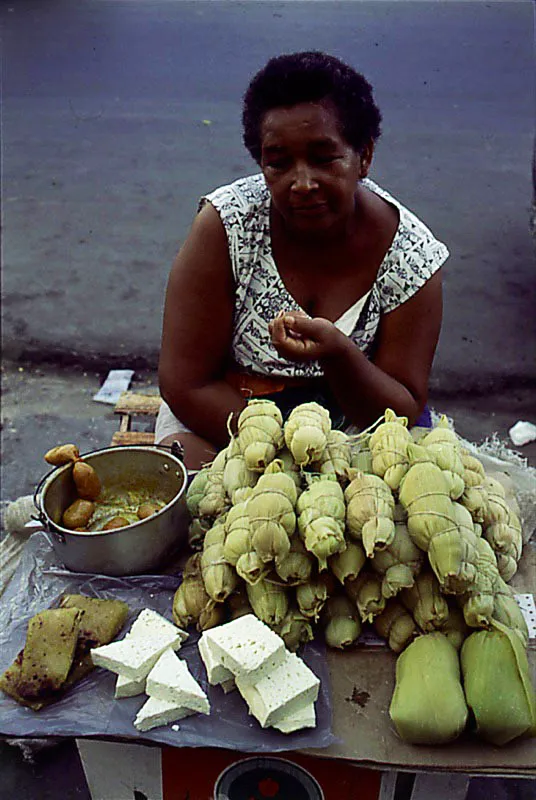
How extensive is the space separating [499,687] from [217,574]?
601 millimetres

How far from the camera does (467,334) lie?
481 centimetres

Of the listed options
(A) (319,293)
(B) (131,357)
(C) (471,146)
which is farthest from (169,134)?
(A) (319,293)

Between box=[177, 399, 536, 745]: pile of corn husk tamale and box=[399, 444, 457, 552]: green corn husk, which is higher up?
box=[399, 444, 457, 552]: green corn husk

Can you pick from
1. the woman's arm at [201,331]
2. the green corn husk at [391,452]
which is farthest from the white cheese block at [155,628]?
the woman's arm at [201,331]

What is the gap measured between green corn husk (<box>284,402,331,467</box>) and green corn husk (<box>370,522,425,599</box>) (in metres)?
0.24

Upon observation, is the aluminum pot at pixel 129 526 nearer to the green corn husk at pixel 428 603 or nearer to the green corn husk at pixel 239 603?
the green corn husk at pixel 239 603

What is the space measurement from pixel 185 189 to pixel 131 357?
297cm

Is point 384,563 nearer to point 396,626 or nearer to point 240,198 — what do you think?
point 396,626

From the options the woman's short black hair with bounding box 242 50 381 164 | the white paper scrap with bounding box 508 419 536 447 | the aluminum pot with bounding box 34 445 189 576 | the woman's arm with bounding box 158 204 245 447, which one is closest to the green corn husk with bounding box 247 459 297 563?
the aluminum pot with bounding box 34 445 189 576

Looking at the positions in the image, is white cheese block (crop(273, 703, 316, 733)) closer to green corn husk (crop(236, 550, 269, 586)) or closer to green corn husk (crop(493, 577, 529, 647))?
green corn husk (crop(236, 550, 269, 586))

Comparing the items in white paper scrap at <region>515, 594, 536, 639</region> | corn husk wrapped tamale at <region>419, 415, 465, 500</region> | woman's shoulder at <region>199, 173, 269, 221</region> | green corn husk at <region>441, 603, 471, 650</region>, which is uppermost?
woman's shoulder at <region>199, 173, 269, 221</region>

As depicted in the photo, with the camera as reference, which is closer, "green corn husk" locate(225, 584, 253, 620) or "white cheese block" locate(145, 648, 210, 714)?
"white cheese block" locate(145, 648, 210, 714)

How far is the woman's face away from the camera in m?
1.87

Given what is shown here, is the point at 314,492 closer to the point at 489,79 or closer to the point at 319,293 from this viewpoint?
the point at 319,293
